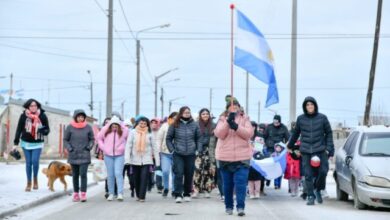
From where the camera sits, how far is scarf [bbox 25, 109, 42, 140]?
15.8 meters

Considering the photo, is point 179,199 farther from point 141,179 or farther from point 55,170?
point 55,170

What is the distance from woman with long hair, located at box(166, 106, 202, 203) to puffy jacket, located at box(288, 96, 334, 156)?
2085mm

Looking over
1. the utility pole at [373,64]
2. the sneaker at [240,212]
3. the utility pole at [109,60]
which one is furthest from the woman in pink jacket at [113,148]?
the utility pole at [373,64]

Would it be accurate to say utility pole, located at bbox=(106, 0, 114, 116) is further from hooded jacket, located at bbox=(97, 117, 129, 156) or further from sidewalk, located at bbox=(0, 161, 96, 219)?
hooded jacket, located at bbox=(97, 117, 129, 156)

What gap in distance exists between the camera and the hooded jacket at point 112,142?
1508 centimetres

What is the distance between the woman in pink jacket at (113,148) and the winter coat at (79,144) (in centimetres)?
34

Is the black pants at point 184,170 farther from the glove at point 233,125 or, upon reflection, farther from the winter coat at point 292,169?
the glove at point 233,125

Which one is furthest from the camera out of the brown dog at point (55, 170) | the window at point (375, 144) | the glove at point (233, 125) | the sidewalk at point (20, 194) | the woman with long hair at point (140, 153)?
the brown dog at point (55, 170)

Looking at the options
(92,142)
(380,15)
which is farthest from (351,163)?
(380,15)

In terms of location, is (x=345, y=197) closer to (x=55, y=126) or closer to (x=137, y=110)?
(x=137, y=110)

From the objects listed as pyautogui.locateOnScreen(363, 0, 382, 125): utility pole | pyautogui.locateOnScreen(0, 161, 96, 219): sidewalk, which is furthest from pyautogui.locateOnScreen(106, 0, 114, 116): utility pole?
pyautogui.locateOnScreen(363, 0, 382, 125): utility pole

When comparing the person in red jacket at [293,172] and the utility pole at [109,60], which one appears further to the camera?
the utility pole at [109,60]

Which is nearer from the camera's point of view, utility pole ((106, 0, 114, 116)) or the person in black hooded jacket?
the person in black hooded jacket

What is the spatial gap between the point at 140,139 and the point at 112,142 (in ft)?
1.89
